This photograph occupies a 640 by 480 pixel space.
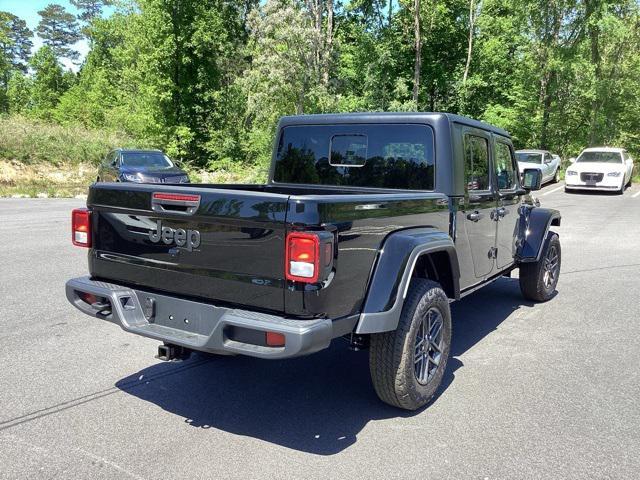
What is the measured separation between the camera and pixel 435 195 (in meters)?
3.94

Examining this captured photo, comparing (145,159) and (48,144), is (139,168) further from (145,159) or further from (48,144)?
(48,144)

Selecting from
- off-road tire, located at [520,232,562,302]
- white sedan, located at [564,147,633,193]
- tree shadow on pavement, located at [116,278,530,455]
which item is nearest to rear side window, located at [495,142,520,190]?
off-road tire, located at [520,232,562,302]

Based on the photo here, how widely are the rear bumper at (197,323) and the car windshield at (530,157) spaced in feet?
70.4

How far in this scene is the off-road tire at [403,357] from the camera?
3375mm

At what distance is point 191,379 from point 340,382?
1129 millimetres

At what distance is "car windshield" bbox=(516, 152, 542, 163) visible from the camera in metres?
22.4

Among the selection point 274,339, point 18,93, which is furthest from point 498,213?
point 18,93

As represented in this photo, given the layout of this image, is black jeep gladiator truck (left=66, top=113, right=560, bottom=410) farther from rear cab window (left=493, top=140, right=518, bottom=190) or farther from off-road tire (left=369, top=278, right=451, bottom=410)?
rear cab window (left=493, top=140, right=518, bottom=190)

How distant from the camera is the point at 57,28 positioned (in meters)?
91.4

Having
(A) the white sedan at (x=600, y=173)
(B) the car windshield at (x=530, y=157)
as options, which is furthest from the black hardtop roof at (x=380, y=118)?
(B) the car windshield at (x=530, y=157)

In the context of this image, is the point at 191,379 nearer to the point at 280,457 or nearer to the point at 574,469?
the point at 280,457

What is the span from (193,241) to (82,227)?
1.08m

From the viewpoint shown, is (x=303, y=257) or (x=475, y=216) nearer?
(x=303, y=257)

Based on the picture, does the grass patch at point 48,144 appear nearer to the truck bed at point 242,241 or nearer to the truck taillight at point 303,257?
the truck bed at point 242,241
